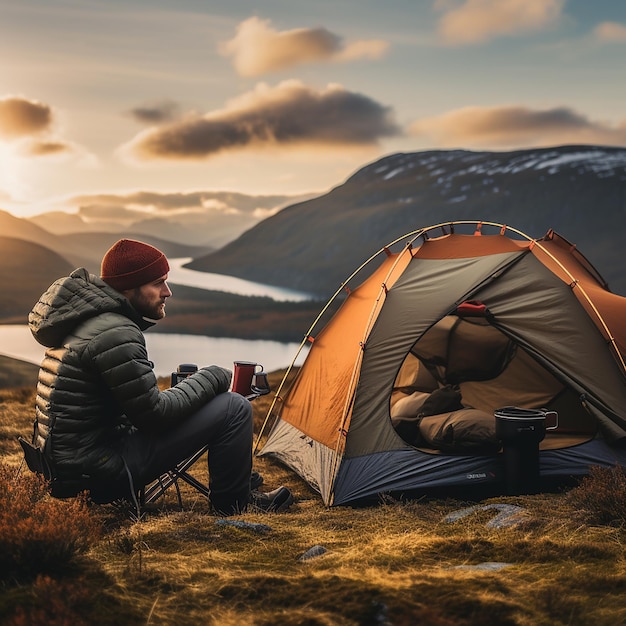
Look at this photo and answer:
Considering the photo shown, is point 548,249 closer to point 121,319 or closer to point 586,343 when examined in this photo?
point 586,343

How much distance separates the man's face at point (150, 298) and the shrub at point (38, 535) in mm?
1391

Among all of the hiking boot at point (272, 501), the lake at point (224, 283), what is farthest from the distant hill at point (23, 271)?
the hiking boot at point (272, 501)

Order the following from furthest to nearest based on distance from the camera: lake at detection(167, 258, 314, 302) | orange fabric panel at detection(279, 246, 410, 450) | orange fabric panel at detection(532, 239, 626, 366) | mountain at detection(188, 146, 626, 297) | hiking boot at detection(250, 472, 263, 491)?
lake at detection(167, 258, 314, 302) → mountain at detection(188, 146, 626, 297) → orange fabric panel at detection(532, 239, 626, 366) → orange fabric panel at detection(279, 246, 410, 450) → hiking boot at detection(250, 472, 263, 491)

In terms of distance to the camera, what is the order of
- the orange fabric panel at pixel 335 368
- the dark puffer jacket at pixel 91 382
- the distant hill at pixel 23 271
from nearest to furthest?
1. the dark puffer jacket at pixel 91 382
2. the orange fabric panel at pixel 335 368
3. the distant hill at pixel 23 271

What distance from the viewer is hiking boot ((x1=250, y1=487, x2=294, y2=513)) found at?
239 inches

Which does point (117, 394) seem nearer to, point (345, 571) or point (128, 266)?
point (128, 266)

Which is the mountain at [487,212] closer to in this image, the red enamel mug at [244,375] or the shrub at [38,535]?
the red enamel mug at [244,375]

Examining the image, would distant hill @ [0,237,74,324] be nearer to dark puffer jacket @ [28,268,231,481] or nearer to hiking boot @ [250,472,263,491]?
hiking boot @ [250,472,263,491]

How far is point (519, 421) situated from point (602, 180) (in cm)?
16924

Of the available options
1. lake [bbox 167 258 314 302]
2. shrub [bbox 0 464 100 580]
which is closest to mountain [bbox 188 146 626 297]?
lake [bbox 167 258 314 302]

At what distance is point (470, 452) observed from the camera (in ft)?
22.9

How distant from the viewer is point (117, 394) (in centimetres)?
483

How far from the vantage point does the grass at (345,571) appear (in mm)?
3453

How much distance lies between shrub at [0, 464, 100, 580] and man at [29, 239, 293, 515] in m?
0.49
